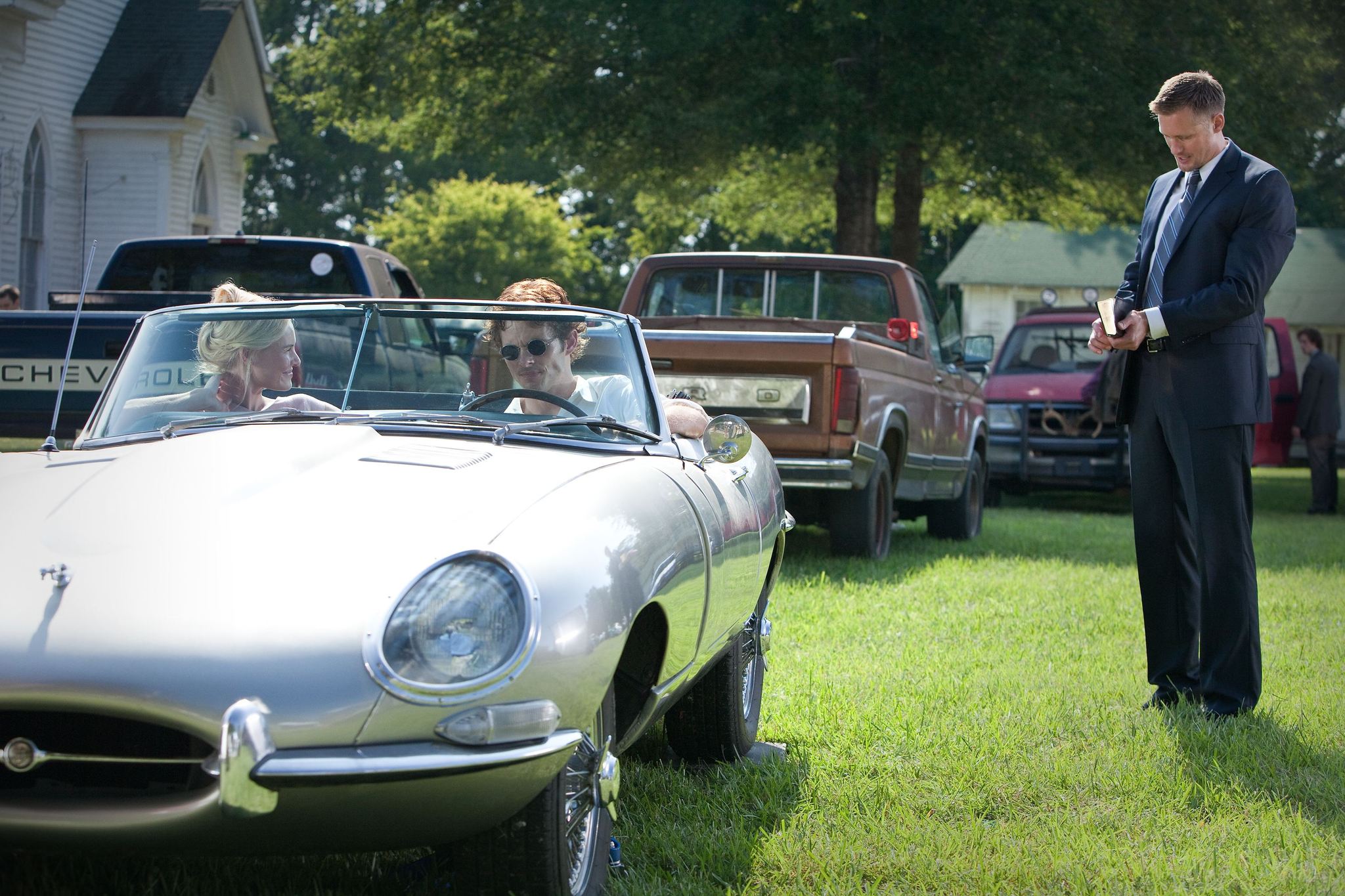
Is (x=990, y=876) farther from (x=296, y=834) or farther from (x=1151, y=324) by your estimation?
(x=1151, y=324)

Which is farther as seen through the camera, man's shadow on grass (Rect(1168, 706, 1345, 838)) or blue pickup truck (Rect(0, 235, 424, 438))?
blue pickup truck (Rect(0, 235, 424, 438))

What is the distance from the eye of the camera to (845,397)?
8938 millimetres

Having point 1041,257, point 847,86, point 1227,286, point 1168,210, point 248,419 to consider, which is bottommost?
point 248,419

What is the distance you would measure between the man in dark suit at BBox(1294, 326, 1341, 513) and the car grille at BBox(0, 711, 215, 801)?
16.0 metres

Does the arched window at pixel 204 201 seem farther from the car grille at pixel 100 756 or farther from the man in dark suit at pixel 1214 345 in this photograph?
the car grille at pixel 100 756

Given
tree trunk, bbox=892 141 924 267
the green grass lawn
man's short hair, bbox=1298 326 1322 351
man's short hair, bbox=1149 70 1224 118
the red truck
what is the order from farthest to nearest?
tree trunk, bbox=892 141 924 267 → man's short hair, bbox=1298 326 1322 351 → the red truck → man's short hair, bbox=1149 70 1224 118 → the green grass lawn

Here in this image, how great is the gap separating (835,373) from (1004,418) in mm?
7733

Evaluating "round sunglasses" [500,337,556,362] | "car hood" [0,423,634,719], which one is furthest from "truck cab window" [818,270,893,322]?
"car hood" [0,423,634,719]

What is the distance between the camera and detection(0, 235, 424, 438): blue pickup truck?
8.34 meters

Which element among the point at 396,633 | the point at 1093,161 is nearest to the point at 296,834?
the point at 396,633

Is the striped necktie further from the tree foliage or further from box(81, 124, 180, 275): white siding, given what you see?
box(81, 124, 180, 275): white siding

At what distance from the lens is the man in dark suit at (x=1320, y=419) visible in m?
16.8

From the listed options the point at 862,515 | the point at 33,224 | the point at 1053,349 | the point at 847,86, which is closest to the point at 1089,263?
the point at 847,86

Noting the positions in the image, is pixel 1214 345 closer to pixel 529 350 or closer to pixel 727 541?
pixel 727 541
